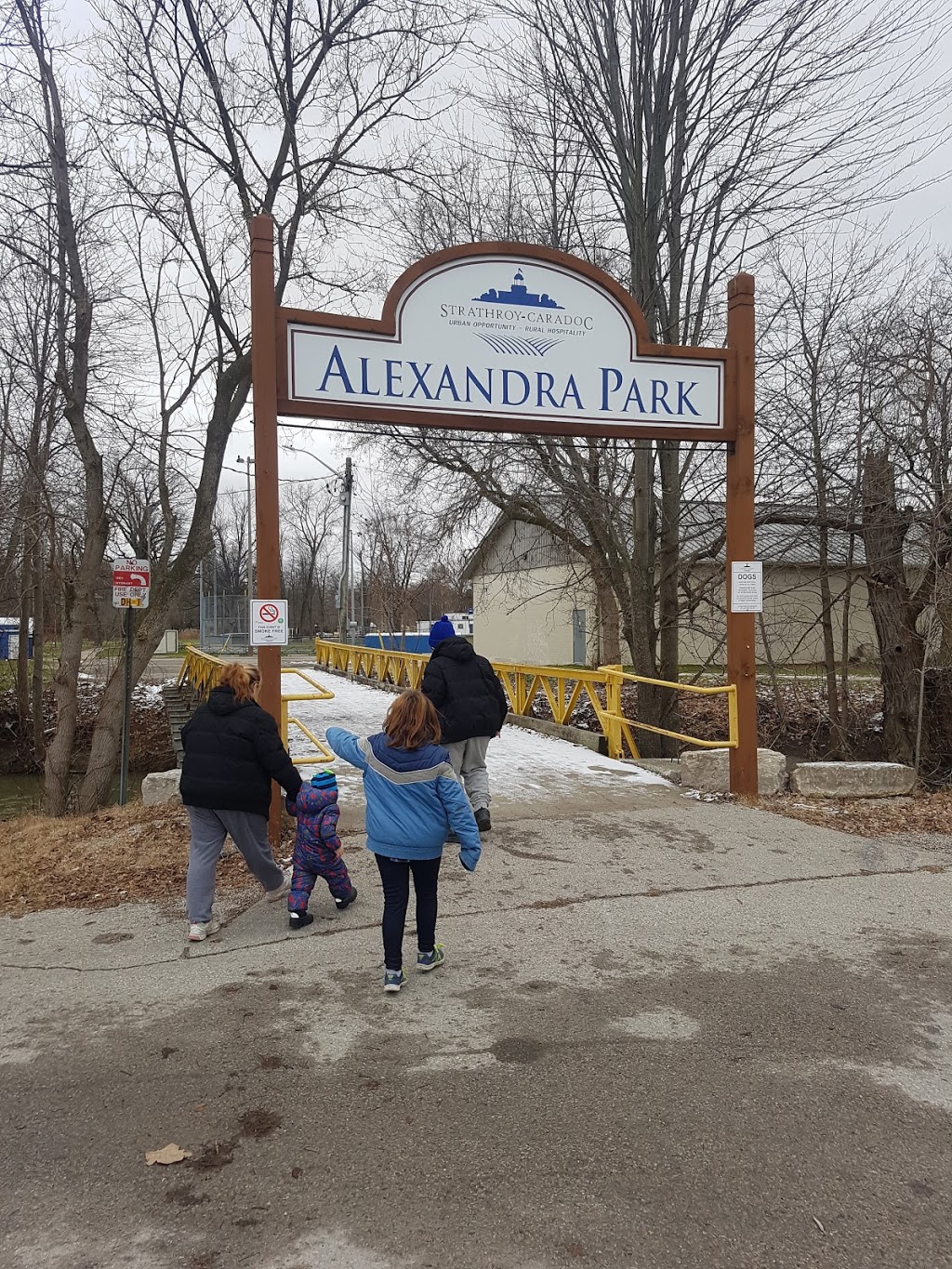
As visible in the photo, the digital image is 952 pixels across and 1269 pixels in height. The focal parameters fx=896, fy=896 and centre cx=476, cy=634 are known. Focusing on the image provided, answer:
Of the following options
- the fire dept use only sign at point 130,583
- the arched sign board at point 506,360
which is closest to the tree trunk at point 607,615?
the arched sign board at point 506,360

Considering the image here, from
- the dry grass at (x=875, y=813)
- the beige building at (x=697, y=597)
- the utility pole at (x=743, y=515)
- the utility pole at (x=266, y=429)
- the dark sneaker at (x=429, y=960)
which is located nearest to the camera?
the dark sneaker at (x=429, y=960)

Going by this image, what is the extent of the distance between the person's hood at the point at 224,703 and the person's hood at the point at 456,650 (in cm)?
202

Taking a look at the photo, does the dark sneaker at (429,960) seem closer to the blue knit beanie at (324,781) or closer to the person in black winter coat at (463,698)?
the blue knit beanie at (324,781)

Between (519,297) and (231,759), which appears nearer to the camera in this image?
(231,759)

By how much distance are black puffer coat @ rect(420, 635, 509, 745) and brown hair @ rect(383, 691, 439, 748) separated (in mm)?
2505

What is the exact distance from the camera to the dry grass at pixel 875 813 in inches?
283

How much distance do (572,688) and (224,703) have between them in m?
10.5

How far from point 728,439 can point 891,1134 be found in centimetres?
632

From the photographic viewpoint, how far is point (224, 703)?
196 inches

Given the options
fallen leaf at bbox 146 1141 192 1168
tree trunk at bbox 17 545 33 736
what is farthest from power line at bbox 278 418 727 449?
tree trunk at bbox 17 545 33 736

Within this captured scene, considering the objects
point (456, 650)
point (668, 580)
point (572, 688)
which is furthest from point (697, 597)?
point (456, 650)

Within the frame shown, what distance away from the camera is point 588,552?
1382 centimetres

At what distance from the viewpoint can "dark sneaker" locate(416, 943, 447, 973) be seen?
4.34 m

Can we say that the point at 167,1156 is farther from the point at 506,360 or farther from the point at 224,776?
the point at 506,360
